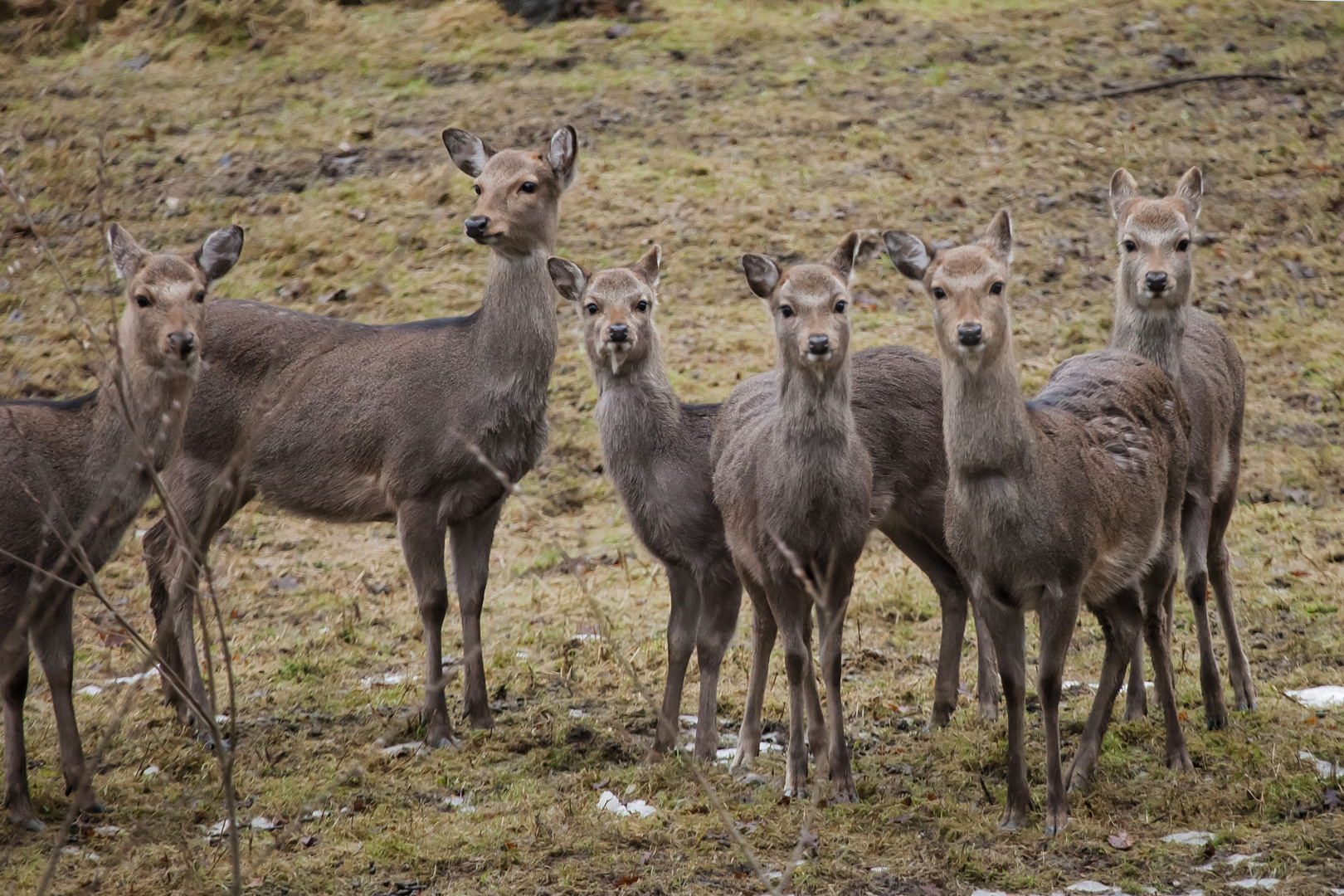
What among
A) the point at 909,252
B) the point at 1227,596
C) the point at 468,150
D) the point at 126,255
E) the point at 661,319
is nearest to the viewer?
the point at 909,252

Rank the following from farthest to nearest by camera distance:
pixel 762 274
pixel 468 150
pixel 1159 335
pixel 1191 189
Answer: pixel 1191 189 → pixel 468 150 → pixel 1159 335 → pixel 762 274

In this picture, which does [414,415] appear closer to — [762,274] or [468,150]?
[468,150]

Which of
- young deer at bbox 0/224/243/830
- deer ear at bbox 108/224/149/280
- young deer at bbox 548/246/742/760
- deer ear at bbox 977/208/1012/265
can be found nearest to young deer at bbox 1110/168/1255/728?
deer ear at bbox 977/208/1012/265

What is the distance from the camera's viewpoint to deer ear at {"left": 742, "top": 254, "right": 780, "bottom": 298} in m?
6.54

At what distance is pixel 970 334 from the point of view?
5.46m

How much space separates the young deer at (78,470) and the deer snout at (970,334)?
3.46 m

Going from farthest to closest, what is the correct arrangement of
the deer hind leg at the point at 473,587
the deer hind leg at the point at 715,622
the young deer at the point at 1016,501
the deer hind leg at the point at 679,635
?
the deer hind leg at the point at 473,587 < the deer hind leg at the point at 679,635 < the deer hind leg at the point at 715,622 < the young deer at the point at 1016,501

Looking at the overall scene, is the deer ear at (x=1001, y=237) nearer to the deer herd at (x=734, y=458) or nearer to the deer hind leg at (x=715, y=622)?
the deer herd at (x=734, y=458)

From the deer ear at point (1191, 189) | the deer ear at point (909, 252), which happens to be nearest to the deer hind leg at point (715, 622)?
the deer ear at point (909, 252)

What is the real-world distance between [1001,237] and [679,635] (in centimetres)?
263

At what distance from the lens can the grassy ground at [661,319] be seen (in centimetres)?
570

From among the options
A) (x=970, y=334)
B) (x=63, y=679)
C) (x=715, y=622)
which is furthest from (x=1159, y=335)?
(x=63, y=679)

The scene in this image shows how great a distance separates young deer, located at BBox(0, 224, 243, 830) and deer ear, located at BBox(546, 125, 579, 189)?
2.17 meters

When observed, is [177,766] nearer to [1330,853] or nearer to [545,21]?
[1330,853]
